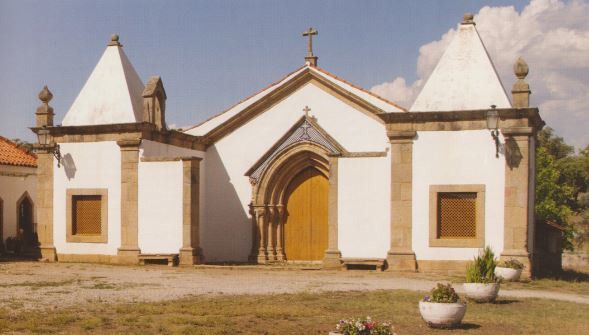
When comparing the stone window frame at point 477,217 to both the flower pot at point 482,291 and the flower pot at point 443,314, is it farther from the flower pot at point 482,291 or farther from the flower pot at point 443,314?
the flower pot at point 443,314

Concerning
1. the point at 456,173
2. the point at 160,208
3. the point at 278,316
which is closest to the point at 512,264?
the point at 456,173

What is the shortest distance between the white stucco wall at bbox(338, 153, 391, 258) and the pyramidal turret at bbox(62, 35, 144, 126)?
6.47 metres

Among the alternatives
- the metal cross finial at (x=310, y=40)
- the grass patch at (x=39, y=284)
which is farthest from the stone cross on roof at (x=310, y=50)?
the grass patch at (x=39, y=284)

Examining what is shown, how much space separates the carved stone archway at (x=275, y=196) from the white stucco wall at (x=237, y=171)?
388mm

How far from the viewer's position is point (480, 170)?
18344 mm

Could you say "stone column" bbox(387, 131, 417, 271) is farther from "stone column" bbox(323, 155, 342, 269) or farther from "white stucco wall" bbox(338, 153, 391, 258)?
"stone column" bbox(323, 155, 342, 269)

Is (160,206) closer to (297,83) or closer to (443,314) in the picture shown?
(297,83)

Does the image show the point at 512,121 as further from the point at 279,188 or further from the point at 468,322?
the point at 468,322

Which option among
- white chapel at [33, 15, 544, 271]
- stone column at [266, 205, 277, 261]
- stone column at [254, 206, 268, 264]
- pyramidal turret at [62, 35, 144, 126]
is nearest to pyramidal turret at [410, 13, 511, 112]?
white chapel at [33, 15, 544, 271]

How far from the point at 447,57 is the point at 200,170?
8.00 meters

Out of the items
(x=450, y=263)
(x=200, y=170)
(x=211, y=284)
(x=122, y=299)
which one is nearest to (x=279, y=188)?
(x=200, y=170)

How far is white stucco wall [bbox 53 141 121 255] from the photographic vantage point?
20.7 m

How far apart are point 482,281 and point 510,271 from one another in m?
4.31

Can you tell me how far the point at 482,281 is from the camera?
1235 cm
